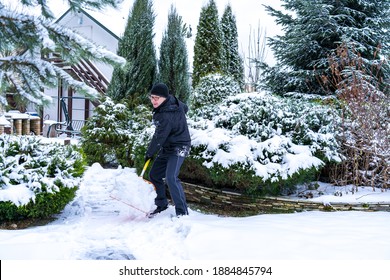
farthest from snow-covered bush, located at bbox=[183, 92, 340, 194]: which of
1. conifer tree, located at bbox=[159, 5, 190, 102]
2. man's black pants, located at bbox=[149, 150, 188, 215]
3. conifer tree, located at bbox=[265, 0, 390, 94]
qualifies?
conifer tree, located at bbox=[159, 5, 190, 102]

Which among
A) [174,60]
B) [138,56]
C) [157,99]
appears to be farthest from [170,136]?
[174,60]

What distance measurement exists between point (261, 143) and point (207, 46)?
8.32m

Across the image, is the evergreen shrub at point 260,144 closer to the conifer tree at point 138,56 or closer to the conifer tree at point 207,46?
the conifer tree at point 138,56

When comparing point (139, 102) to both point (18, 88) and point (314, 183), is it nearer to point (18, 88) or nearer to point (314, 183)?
point (314, 183)

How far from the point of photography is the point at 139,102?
10.8 meters

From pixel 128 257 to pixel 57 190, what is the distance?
159 centimetres

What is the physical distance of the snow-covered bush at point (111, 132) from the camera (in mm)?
9148

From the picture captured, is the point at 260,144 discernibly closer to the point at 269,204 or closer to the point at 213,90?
the point at 269,204

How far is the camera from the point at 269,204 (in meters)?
5.69

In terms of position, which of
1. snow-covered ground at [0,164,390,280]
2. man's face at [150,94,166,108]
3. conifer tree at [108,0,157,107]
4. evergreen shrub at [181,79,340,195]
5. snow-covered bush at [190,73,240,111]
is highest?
conifer tree at [108,0,157,107]

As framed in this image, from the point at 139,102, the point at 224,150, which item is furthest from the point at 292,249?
the point at 139,102

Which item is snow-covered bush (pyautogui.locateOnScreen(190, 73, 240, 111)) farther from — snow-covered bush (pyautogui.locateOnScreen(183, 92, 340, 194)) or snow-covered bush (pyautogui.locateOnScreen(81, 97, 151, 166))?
snow-covered bush (pyautogui.locateOnScreen(183, 92, 340, 194))

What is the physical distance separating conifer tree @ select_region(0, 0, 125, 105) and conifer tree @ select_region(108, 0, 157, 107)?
802 centimetres

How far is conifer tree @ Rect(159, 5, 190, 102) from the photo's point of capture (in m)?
11.8
